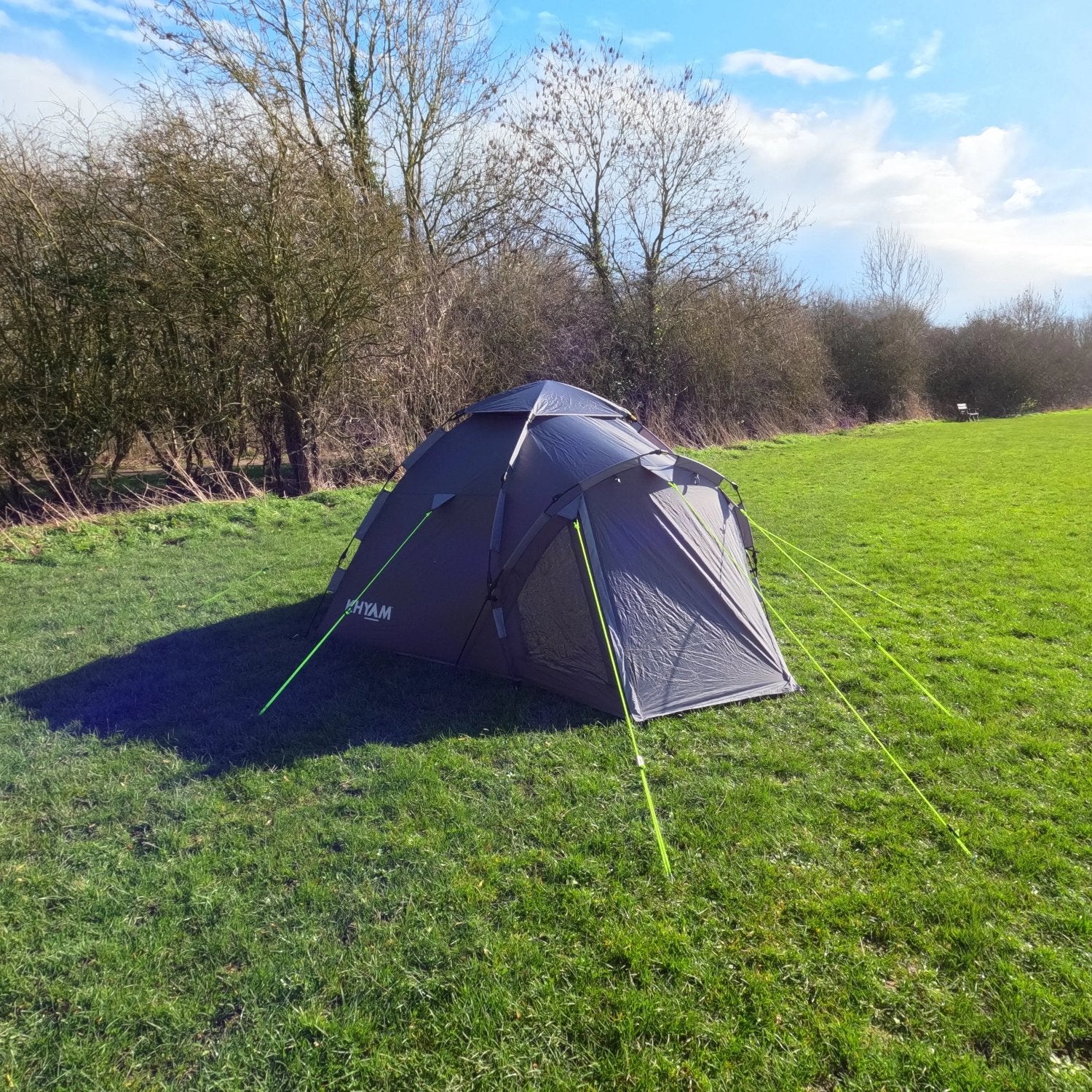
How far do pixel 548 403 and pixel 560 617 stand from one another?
1.60 metres

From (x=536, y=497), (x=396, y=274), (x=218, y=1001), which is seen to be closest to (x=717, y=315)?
(x=396, y=274)

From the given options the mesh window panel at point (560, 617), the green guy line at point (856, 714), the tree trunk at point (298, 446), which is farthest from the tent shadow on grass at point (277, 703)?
the tree trunk at point (298, 446)

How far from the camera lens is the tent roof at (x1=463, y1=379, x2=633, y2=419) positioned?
4.76 metres

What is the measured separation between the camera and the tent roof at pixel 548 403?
4.76 metres

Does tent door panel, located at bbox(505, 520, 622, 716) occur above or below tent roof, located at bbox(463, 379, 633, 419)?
below

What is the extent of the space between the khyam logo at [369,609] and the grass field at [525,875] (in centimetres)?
30

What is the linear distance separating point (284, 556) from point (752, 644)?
5152 millimetres

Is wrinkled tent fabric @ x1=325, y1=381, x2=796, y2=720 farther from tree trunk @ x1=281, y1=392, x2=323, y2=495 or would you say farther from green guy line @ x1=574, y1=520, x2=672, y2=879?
tree trunk @ x1=281, y1=392, x2=323, y2=495

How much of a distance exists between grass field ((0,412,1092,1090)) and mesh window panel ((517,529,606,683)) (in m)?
0.25

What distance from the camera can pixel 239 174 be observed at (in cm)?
916

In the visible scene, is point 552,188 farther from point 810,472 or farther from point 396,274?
point 810,472

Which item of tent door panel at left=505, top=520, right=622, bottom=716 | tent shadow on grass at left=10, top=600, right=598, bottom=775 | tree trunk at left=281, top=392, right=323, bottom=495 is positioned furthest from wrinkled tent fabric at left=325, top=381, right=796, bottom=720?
tree trunk at left=281, top=392, right=323, bottom=495

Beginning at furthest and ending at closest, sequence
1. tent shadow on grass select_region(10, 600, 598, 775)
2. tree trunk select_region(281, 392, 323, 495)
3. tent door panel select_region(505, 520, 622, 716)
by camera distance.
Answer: tree trunk select_region(281, 392, 323, 495), tent door panel select_region(505, 520, 622, 716), tent shadow on grass select_region(10, 600, 598, 775)

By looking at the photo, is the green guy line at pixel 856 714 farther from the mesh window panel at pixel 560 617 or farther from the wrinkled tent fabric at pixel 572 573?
the mesh window panel at pixel 560 617
